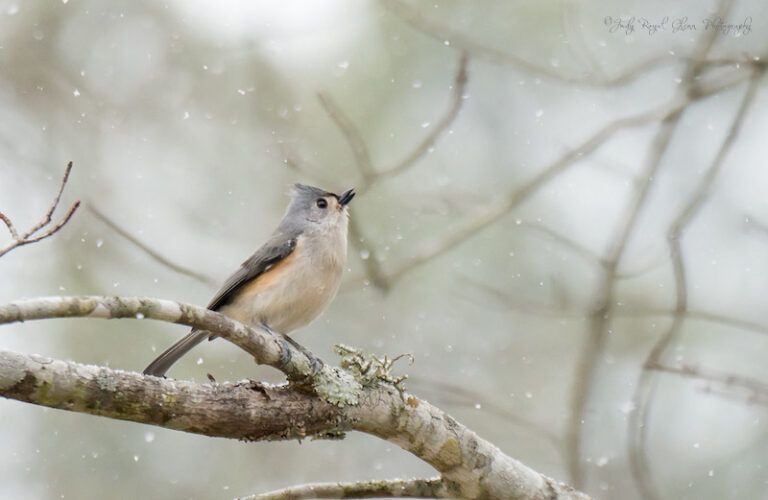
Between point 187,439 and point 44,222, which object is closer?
point 44,222

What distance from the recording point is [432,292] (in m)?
7.78

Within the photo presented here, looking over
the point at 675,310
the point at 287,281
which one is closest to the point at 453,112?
the point at 287,281

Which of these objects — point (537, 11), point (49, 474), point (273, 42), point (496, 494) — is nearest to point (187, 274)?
point (496, 494)

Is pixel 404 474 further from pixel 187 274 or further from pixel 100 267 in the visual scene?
pixel 187 274

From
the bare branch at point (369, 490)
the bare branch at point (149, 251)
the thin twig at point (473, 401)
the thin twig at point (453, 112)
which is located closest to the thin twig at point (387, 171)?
the thin twig at point (453, 112)

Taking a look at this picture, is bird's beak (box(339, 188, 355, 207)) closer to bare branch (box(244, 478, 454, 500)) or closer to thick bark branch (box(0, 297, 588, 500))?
thick bark branch (box(0, 297, 588, 500))

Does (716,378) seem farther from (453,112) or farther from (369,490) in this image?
(369,490)

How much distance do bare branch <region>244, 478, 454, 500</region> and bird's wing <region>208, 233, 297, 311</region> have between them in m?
1.56

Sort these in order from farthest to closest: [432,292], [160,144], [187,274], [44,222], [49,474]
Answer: [160,144]
[432,292]
[49,474]
[187,274]
[44,222]

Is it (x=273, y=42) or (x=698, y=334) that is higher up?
(x=273, y=42)

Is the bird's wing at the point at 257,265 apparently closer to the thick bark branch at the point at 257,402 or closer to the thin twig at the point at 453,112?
the thin twig at the point at 453,112

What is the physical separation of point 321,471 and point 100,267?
7.63 feet

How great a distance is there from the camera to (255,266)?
179 inches

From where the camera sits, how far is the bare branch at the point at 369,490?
3.05 meters
